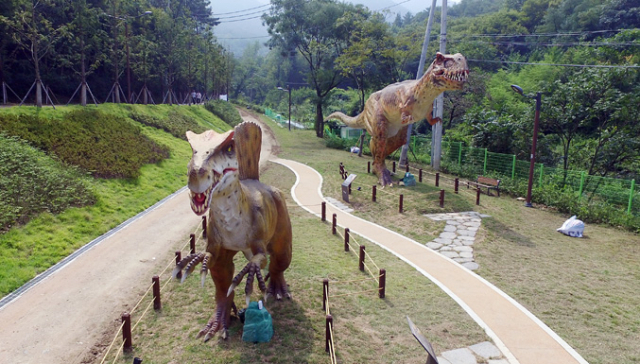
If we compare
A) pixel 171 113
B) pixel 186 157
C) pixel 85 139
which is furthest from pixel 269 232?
pixel 171 113

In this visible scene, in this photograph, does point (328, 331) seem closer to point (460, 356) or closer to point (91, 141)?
point (460, 356)

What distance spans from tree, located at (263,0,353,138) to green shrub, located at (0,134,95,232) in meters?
23.0

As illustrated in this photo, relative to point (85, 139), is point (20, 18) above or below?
above

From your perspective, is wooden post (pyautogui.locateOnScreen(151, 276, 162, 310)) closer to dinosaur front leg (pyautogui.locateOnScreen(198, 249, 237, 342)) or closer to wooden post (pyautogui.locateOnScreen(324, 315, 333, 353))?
dinosaur front leg (pyautogui.locateOnScreen(198, 249, 237, 342))

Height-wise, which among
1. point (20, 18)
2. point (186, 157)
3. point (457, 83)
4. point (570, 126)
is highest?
point (20, 18)

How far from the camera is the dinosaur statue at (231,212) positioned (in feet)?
15.1

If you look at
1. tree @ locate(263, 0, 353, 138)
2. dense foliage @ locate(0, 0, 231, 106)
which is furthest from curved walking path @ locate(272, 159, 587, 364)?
tree @ locate(263, 0, 353, 138)

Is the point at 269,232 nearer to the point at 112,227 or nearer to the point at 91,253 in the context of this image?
the point at 91,253

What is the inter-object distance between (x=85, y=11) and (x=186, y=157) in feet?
33.2

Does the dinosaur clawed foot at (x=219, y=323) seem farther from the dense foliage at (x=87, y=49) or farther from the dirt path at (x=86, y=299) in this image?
the dense foliage at (x=87, y=49)

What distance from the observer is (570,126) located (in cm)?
1684

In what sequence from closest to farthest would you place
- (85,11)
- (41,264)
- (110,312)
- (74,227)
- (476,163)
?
1. (110,312)
2. (41,264)
3. (74,227)
4. (476,163)
5. (85,11)

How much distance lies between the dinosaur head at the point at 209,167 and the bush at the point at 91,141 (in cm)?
1084

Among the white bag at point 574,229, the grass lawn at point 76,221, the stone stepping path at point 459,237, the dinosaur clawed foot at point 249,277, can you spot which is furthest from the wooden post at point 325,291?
the white bag at point 574,229
